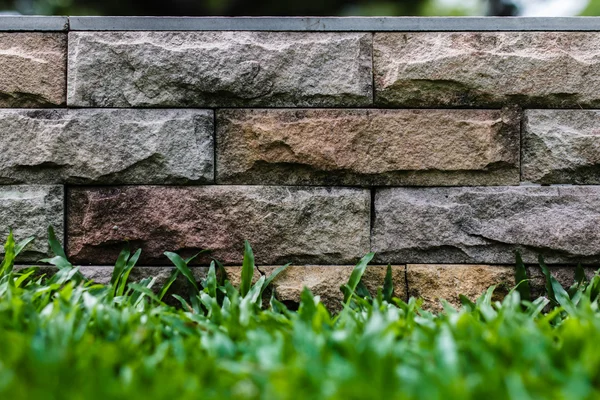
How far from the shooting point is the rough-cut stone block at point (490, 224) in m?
2.24

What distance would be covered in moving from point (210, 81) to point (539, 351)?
1.56 meters

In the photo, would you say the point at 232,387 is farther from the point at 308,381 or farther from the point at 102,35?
the point at 102,35

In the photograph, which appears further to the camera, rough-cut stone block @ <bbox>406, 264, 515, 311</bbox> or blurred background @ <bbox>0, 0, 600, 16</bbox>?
blurred background @ <bbox>0, 0, 600, 16</bbox>

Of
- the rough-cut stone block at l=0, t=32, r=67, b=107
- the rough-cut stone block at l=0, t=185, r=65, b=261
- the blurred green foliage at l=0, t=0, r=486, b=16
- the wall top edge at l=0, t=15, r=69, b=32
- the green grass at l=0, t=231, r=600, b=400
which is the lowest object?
the green grass at l=0, t=231, r=600, b=400

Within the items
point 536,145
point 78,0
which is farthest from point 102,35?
point 78,0

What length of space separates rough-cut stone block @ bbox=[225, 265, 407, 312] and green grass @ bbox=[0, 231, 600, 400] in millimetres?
306

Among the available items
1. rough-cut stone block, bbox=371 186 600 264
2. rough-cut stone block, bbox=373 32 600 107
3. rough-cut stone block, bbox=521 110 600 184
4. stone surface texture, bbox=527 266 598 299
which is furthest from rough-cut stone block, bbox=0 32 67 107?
stone surface texture, bbox=527 266 598 299

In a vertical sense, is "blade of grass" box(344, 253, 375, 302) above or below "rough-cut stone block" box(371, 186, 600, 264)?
below

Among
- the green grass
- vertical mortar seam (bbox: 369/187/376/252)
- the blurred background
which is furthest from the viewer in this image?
the blurred background

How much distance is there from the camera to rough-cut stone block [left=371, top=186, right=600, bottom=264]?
7.34ft

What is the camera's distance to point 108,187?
2.26 metres

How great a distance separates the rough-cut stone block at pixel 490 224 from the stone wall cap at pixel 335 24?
2.16 feet

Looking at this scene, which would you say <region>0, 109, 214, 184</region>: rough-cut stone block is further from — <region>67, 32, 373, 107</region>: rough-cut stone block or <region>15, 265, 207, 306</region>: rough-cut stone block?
<region>15, 265, 207, 306</region>: rough-cut stone block

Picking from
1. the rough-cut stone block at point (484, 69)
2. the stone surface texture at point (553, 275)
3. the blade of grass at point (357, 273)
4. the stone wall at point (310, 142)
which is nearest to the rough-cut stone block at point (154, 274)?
the stone wall at point (310, 142)
